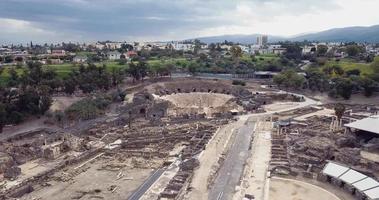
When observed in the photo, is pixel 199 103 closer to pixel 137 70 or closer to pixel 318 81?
pixel 137 70

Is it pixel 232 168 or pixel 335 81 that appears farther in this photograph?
pixel 335 81

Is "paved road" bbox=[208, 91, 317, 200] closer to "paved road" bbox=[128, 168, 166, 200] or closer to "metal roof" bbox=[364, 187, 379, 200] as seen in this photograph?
"paved road" bbox=[128, 168, 166, 200]

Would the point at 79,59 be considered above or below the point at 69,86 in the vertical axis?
above

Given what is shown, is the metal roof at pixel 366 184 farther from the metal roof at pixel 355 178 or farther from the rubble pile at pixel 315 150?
the rubble pile at pixel 315 150

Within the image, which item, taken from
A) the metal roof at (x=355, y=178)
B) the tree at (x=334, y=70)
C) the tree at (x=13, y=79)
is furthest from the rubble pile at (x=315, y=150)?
the tree at (x=13, y=79)

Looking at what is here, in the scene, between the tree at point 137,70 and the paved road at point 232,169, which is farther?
the tree at point 137,70

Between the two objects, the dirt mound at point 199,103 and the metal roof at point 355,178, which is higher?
the dirt mound at point 199,103

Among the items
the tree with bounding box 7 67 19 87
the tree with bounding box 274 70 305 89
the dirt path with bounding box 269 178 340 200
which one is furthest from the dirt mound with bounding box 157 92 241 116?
the dirt path with bounding box 269 178 340 200

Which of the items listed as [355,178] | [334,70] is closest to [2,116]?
[355,178]
